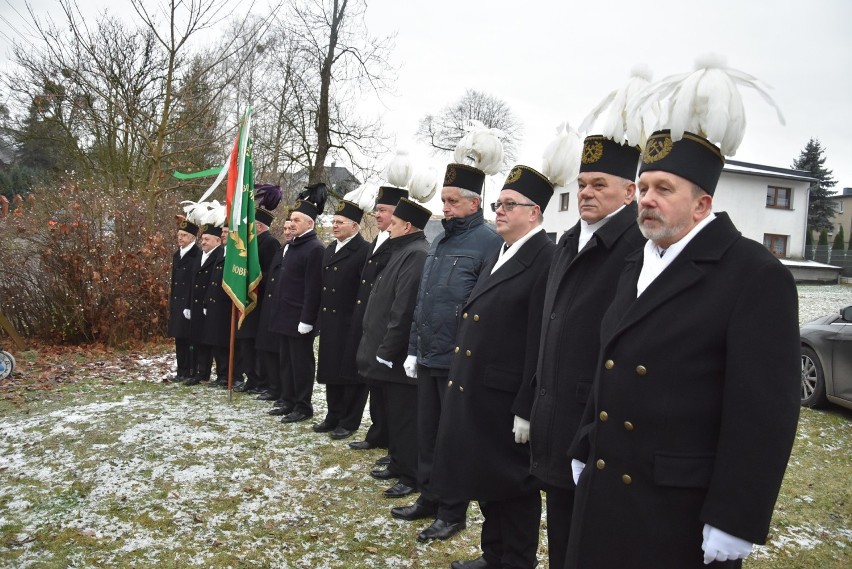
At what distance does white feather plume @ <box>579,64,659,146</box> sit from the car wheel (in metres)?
6.26

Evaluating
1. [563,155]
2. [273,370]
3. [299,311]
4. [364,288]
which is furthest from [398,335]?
[273,370]

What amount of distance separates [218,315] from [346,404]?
2.85m

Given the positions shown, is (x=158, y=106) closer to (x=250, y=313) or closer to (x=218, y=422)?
(x=250, y=313)

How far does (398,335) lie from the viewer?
16.1 feet

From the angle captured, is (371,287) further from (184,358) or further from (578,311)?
(184,358)

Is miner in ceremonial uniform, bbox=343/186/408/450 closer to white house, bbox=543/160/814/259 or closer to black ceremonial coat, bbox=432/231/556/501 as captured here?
black ceremonial coat, bbox=432/231/556/501

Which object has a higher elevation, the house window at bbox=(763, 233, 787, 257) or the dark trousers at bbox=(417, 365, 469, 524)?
the house window at bbox=(763, 233, 787, 257)

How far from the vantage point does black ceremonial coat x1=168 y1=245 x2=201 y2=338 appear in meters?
8.96

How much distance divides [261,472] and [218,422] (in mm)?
1718

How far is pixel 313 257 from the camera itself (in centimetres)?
715

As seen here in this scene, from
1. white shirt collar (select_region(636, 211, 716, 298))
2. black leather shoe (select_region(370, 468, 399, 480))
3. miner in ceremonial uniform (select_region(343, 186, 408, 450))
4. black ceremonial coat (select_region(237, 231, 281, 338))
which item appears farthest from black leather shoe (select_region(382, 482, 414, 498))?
black ceremonial coat (select_region(237, 231, 281, 338))

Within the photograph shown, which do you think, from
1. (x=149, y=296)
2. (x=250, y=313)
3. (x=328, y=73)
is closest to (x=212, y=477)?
(x=250, y=313)

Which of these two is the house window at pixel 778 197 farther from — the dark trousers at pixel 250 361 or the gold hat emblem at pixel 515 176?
the gold hat emblem at pixel 515 176

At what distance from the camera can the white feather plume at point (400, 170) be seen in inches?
233
